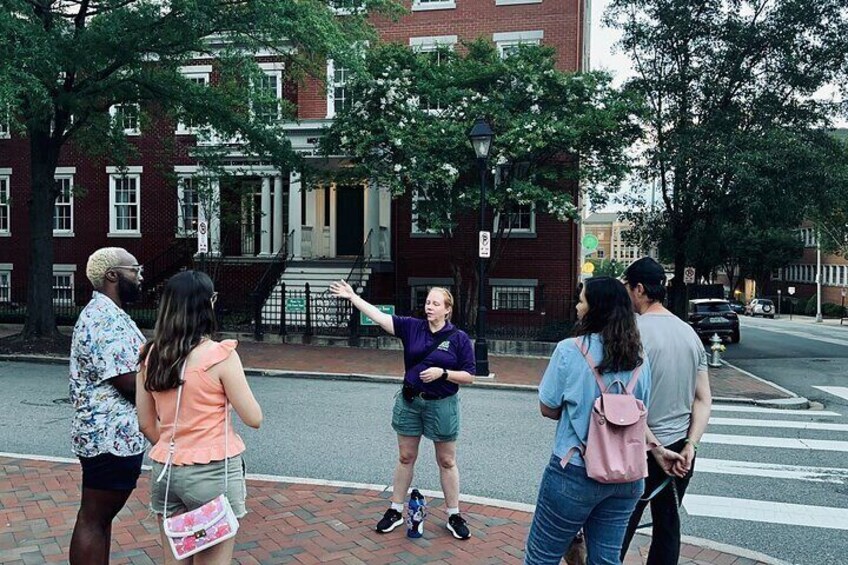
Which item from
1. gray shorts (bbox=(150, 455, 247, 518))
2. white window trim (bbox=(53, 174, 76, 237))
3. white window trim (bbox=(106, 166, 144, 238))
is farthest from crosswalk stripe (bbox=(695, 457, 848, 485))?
white window trim (bbox=(53, 174, 76, 237))

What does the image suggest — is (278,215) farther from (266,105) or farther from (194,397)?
(194,397)

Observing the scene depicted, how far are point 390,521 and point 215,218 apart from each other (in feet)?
63.8

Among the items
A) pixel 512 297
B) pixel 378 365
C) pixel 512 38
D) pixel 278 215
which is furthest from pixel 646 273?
pixel 278 215

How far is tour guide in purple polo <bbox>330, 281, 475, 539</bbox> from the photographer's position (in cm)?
483

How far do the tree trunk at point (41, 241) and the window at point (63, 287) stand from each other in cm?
787

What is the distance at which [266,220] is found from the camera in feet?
80.8

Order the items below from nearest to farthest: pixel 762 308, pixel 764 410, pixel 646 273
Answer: pixel 646 273
pixel 764 410
pixel 762 308

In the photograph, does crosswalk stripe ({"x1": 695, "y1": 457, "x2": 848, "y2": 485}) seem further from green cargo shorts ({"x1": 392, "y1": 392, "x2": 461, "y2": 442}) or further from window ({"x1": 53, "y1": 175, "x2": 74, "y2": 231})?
window ({"x1": 53, "y1": 175, "x2": 74, "y2": 231})

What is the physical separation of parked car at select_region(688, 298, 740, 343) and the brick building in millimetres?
4843

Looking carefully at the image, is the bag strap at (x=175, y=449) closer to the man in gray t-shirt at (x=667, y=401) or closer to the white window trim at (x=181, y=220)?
the man in gray t-shirt at (x=667, y=401)

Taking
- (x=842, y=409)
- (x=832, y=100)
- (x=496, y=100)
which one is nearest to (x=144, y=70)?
(x=496, y=100)

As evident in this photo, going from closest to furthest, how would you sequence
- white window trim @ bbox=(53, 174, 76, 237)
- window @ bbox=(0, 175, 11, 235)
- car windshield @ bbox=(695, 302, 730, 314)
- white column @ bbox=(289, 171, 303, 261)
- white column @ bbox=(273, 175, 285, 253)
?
white column @ bbox=(289, 171, 303, 261) < white column @ bbox=(273, 175, 285, 253) < car windshield @ bbox=(695, 302, 730, 314) < white window trim @ bbox=(53, 174, 76, 237) < window @ bbox=(0, 175, 11, 235)

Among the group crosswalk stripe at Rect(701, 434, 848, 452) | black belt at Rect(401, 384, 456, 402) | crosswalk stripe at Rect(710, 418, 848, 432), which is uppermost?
black belt at Rect(401, 384, 456, 402)

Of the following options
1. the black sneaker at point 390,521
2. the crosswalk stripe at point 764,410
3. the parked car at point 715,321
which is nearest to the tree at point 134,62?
the crosswalk stripe at point 764,410
